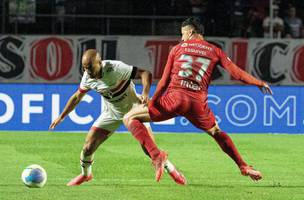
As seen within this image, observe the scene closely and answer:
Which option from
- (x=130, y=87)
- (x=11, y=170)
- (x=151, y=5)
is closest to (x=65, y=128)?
(x=151, y=5)

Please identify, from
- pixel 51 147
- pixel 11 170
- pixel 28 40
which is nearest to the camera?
Answer: pixel 11 170

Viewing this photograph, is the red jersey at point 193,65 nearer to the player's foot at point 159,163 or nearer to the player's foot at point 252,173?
the player's foot at point 159,163

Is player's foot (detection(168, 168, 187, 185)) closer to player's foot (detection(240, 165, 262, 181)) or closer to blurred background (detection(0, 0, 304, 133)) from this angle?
player's foot (detection(240, 165, 262, 181))

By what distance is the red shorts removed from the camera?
11.3 metres

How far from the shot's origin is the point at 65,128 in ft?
69.3

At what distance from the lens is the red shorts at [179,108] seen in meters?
11.3

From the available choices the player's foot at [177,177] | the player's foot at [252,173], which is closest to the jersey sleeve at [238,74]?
the player's foot at [252,173]

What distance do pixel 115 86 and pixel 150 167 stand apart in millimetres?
2760

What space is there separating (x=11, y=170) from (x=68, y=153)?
2.72 m

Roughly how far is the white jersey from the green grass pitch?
0.97 metres

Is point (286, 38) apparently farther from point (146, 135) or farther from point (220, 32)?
point (146, 135)

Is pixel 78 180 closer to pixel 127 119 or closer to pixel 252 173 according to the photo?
pixel 127 119

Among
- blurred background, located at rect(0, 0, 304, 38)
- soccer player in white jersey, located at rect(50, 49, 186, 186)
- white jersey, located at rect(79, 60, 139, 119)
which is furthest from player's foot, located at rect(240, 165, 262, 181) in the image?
blurred background, located at rect(0, 0, 304, 38)

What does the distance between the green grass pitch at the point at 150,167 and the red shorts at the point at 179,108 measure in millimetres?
857
